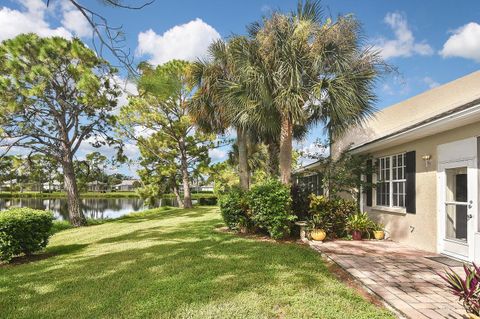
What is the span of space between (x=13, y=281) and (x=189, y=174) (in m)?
19.8

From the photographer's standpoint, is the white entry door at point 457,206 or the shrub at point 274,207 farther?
the shrub at point 274,207

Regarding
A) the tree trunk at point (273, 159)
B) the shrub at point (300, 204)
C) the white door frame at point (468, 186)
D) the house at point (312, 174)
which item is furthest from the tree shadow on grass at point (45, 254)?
the white door frame at point (468, 186)

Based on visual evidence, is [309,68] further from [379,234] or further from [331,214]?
[379,234]

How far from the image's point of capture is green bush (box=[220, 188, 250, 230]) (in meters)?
10.3

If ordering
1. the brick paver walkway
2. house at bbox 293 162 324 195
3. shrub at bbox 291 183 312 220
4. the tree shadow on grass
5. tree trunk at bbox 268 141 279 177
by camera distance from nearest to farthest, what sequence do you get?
the brick paver walkway, the tree shadow on grass, shrub at bbox 291 183 312 220, house at bbox 293 162 324 195, tree trunk at bbox 268 141 279 177

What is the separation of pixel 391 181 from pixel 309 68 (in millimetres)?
4107

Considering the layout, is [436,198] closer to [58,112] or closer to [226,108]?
[226,108]

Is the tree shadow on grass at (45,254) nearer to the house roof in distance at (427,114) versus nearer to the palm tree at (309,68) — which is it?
the palm tree at (309,68)

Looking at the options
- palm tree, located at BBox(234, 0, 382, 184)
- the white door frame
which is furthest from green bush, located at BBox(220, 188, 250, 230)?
the white door frame

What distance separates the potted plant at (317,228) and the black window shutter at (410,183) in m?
2.27

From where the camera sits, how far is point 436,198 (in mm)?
7148

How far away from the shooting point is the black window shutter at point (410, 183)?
794cm

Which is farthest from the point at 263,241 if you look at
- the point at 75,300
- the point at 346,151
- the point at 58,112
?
the point at 58,112

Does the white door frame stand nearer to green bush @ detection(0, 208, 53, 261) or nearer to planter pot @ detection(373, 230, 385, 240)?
planter pot @ detection(373, 230, 385, 240)
